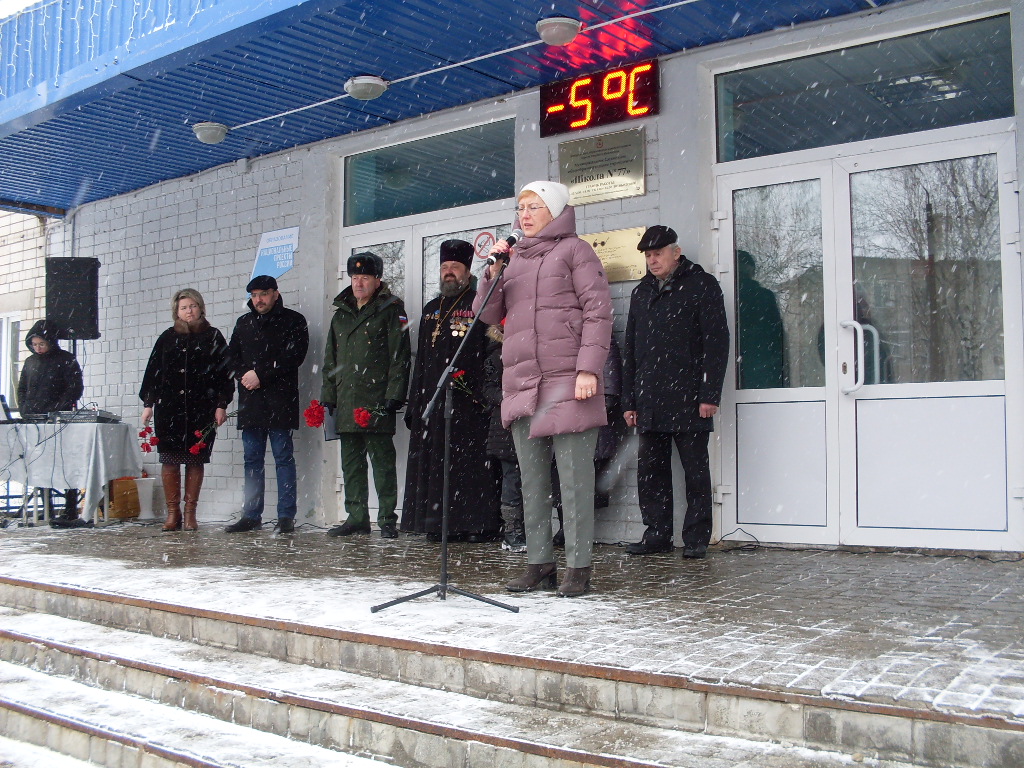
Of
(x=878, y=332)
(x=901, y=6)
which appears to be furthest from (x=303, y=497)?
(x=901, y=6)

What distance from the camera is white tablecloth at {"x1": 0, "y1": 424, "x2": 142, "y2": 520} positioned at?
772 cm

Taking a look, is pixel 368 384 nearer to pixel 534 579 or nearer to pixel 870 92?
pixel 534 579

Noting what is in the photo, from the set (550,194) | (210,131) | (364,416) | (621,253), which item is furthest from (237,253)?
(550,194)

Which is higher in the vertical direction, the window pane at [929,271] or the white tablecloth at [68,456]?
the window pane at [929,271]

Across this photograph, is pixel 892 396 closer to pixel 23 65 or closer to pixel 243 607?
pixel 243 607

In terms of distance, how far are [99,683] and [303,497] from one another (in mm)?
3945

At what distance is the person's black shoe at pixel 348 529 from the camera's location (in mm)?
6926

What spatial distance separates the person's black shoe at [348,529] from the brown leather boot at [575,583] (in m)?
3.00

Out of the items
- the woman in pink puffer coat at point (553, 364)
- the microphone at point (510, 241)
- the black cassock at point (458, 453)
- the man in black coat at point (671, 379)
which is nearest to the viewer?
the microphone at point (510, 241)

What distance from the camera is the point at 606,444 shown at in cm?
591

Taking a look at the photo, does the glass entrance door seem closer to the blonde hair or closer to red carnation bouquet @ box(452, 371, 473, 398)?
red carnation bouquet @ box(452, 371, 473, 398)

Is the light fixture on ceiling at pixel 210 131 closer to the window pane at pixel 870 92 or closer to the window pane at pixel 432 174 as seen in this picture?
the window pane at pixel 432 174

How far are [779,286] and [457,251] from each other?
2008 millimetres

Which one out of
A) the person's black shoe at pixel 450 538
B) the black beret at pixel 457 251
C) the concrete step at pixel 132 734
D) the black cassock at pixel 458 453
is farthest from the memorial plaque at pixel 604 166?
the concrete step at pixel 132 734
